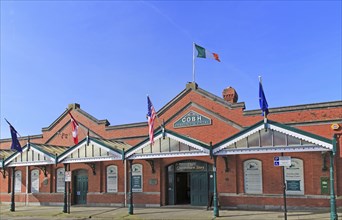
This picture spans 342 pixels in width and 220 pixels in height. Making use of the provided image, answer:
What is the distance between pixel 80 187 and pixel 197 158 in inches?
422

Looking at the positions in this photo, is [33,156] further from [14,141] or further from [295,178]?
[295,178]

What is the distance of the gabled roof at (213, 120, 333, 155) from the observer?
18594 mm

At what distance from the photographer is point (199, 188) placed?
83.6 ft

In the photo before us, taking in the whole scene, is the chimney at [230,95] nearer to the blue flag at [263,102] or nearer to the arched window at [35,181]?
the blue flag at [263,102]

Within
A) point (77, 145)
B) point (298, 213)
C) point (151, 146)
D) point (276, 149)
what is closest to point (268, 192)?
point (298, 213)

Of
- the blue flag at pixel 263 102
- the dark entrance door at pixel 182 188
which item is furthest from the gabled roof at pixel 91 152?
the blue flag at pixel 263 102

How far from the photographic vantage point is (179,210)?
23797mm

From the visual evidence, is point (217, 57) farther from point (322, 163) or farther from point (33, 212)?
point (33, 212)

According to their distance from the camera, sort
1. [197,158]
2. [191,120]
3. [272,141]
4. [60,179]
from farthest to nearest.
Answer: [60,179]
[191,120]
[197,158]
[272,141]

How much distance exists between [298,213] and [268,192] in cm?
248

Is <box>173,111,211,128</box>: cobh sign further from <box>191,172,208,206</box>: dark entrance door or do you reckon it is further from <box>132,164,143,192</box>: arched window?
<box>132,164,143,192</box>: arched window

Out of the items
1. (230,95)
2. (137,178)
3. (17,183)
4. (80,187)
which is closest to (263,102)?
(230,95)

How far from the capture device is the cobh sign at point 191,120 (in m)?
25.6

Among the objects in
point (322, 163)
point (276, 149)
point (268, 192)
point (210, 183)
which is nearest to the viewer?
point (276, 149)
